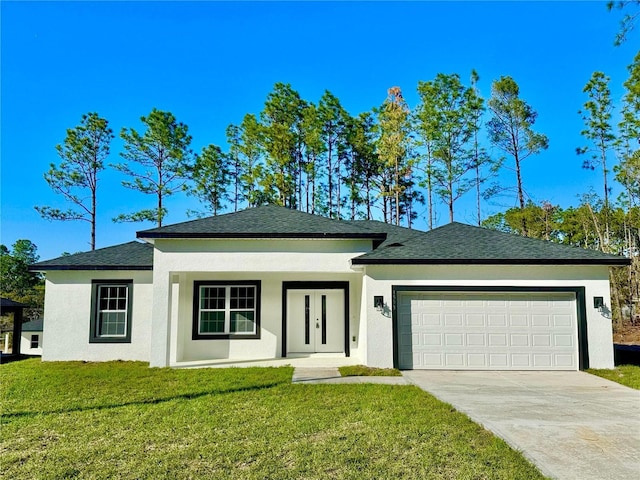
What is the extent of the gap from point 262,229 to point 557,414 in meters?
7.61

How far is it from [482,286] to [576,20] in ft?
23.6

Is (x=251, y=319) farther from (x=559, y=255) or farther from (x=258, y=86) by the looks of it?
(x=258, y=86)

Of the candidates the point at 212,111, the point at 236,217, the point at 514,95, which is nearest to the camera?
the point at 236,217

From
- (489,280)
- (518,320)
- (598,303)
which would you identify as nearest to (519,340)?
(518,320)

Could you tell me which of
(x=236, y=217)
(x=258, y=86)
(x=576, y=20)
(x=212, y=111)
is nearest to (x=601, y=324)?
(x=576, y=20)

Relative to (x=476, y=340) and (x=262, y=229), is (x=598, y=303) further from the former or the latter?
(x=262, y=229)

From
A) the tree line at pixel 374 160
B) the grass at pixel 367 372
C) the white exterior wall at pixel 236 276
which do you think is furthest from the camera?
the tree line at pixel 374 160

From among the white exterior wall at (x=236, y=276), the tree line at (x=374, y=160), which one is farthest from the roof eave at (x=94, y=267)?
the tree line at (x=374, y=160)

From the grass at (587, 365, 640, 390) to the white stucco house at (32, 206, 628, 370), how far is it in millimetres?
343

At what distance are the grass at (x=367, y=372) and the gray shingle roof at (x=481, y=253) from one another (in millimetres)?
2479

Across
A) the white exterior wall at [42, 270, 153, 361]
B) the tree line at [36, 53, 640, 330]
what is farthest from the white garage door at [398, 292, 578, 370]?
the tree line at [36, 53, 640, 330]

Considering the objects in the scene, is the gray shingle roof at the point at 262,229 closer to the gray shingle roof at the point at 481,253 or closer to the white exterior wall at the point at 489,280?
the gray shingle roof at the point at 481,253

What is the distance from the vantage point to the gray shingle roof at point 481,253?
10.4 meters

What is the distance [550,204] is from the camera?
26.3m
